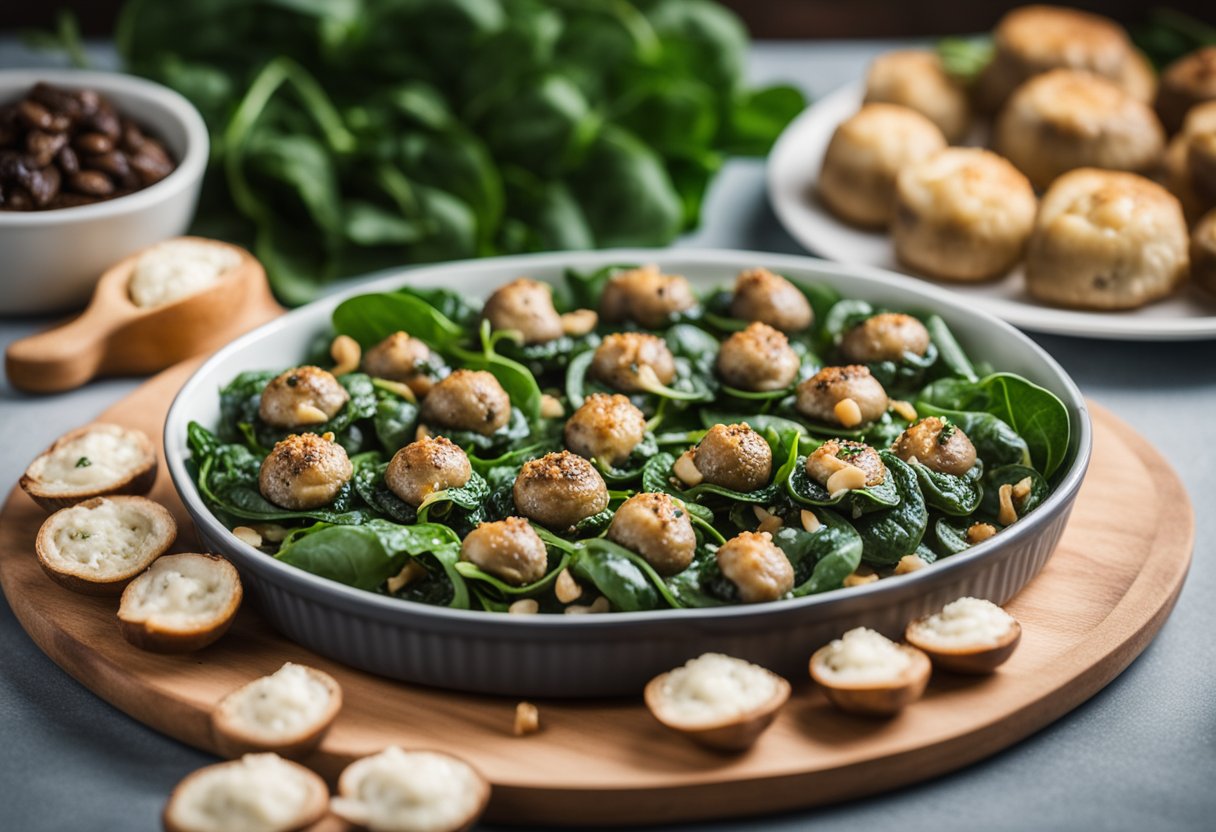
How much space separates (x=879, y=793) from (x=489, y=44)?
12.6 feet

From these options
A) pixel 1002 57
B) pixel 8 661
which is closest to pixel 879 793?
pixel 8 661

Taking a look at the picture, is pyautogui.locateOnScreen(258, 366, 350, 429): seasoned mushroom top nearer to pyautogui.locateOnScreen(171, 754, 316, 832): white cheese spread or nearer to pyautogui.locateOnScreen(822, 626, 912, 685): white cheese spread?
pyautogui.locateOnScreen(171, 754, 316, 832): white cheese spread

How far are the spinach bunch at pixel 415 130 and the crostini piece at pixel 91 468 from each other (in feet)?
4.60

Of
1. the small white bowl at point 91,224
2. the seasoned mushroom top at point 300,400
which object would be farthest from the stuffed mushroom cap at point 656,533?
the small white bowl at point 91,224

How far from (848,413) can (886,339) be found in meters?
0.44

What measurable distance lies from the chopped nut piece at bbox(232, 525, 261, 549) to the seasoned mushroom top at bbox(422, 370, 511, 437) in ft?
2.14

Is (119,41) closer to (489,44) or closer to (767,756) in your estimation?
(489,44)

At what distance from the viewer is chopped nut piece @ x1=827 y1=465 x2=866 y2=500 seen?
3.52 m

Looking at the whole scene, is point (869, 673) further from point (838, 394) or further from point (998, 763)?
point (838, 394)

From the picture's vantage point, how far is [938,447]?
373cm

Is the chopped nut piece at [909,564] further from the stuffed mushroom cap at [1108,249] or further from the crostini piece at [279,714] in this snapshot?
the stuffed mushroom cap at [1108,249]

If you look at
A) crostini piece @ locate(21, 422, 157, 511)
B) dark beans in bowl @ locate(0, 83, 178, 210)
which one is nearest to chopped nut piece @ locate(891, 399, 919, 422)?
crostini piece @ locate(21, 422, 157, 511)

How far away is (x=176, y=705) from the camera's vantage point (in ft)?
10.5

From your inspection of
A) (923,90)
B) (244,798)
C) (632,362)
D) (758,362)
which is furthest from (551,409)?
(923,90)
